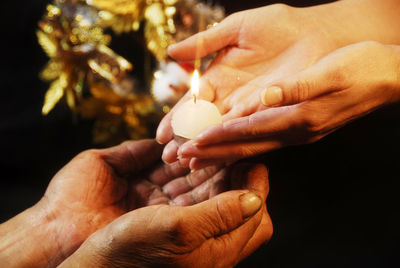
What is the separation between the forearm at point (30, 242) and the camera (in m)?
1.40

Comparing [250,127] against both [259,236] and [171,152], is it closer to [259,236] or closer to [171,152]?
[171,152]

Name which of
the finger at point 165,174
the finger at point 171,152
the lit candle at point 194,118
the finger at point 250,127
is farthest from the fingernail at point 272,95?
the finger at point 165,174

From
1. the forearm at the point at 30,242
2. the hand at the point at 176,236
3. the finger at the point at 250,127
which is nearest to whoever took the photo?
the hand at the point at 176,236

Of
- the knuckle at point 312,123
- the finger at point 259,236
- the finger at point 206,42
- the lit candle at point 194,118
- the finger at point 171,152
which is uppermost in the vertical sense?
the finger at point 206,42

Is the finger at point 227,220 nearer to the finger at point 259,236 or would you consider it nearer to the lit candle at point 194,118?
the finger at point 259,236

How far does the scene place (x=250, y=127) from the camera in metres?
1.12

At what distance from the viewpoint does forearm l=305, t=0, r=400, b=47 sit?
5.38ft

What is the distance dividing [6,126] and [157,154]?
1.68 metres

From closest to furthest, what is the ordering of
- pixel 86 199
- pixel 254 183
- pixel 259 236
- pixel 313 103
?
1. pixel 313 103
2. pixel 254 183
3. pixel 259 236
4. pixel 86 199

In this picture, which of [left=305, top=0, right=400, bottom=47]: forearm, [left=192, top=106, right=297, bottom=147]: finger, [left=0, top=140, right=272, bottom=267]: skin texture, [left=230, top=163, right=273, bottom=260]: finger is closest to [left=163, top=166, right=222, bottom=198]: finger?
[left=0, top=140, right=272, bottom=267]: skin texture

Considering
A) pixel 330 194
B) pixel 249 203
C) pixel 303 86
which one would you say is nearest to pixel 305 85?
pixel 303 86

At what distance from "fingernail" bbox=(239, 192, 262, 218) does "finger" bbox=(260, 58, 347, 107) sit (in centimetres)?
32

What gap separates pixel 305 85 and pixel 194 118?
44cm

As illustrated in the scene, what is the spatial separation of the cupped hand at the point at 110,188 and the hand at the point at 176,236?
0.33 metres
